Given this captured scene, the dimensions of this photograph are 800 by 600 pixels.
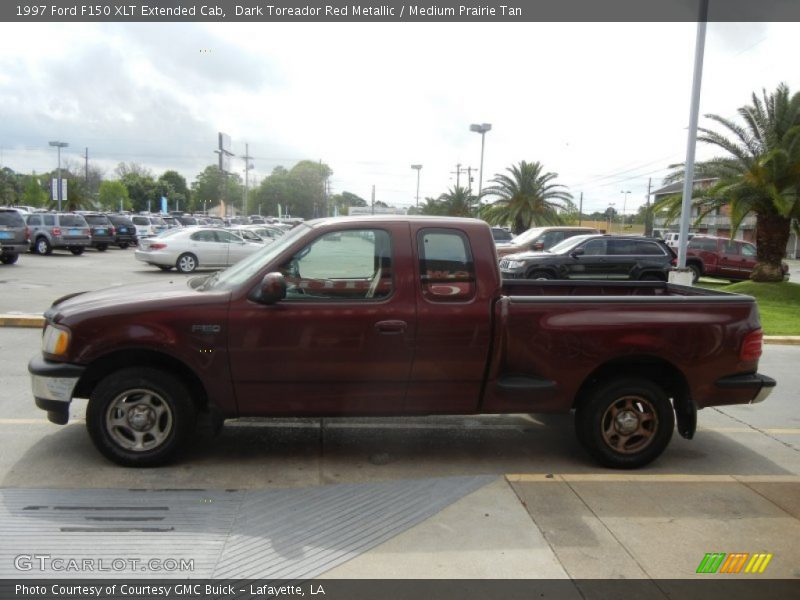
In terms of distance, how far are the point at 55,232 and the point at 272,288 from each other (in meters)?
24.1

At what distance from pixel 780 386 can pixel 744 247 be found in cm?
1777

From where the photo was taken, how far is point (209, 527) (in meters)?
3.88

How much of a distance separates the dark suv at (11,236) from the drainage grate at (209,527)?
1813 centimetres

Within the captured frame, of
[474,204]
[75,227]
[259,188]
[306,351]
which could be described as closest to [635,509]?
[306,351]

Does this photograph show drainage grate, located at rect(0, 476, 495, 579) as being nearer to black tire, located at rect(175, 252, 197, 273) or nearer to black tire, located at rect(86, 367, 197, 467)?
black tire, located at rect(86, 367, 197, 467)

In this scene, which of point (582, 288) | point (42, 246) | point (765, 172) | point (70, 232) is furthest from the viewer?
point (70, 232)

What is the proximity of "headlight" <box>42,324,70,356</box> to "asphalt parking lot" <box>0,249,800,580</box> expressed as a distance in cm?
82

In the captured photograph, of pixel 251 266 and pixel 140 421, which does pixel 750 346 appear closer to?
pixel 251 266

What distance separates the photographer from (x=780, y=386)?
7984mm

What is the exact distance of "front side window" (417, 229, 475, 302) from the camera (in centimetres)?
480

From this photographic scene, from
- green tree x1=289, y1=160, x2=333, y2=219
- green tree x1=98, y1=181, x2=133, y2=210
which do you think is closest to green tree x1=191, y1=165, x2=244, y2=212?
green tree x1=289, y1=160, x2=333, y2=219

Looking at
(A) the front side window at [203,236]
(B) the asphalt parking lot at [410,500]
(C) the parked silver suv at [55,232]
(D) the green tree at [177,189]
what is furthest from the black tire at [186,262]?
(D) the green tree at [177,189]

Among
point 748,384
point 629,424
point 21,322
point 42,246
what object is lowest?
point 21,322

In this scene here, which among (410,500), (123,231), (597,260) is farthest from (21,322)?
(123,231)
